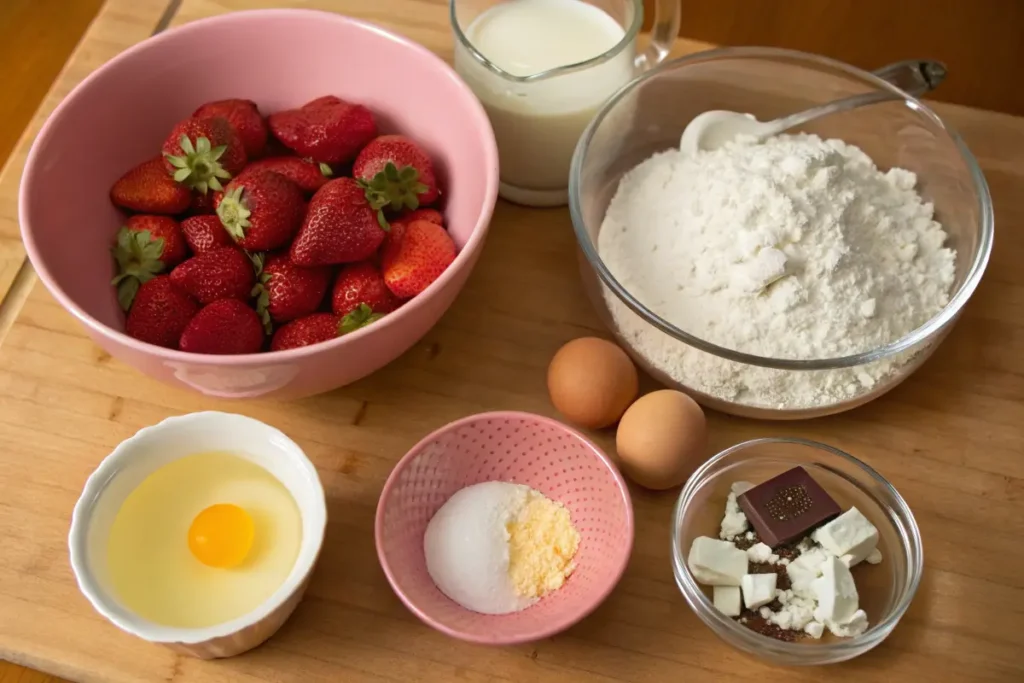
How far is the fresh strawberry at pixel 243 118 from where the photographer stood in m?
1.05

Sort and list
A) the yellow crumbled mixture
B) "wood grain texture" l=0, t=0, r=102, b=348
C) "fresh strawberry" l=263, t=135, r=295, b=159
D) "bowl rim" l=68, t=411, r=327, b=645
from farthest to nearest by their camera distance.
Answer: "wood grain texture" l=0, t=0, r=102, b=348
"fresh strawberry" l=263, t=135, r=295, b=159
the yellow crumbled mixture
"bowl rim" l=68, t=411, r=327, b=645

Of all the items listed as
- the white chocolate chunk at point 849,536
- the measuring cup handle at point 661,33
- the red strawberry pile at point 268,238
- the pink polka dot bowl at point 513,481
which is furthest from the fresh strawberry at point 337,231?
the white chocolate chunk at point 849,536

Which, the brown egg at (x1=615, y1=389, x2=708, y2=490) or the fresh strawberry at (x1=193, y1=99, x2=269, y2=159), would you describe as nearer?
the brown egg at (x1=615, y1=389, x2=708, y2=490)

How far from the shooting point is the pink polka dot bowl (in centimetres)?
82

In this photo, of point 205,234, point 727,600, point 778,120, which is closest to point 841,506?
point 727,600

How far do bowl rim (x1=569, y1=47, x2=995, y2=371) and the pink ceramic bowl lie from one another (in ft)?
0.36

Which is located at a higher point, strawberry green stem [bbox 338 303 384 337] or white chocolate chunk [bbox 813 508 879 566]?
strawberry green stem [bbox 338 303 384 337]

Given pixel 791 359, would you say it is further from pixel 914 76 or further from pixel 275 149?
pixel 275 149

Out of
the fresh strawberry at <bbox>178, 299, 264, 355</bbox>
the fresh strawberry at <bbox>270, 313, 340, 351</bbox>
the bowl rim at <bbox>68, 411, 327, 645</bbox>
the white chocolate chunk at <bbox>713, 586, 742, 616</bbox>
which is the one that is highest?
the fresh strawberry at <bbox>178, 299, 264, 355</bbox>

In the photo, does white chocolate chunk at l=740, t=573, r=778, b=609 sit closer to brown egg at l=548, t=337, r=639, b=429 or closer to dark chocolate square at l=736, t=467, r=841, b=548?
dark chocolate square at l=736, t=467, r=841, b=548

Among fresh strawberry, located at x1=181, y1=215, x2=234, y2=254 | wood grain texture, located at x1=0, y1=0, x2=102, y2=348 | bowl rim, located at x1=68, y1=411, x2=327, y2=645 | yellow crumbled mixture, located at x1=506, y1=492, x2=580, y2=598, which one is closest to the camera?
bowl rim, located at x1=68, y1=411, x2=327, y2=645

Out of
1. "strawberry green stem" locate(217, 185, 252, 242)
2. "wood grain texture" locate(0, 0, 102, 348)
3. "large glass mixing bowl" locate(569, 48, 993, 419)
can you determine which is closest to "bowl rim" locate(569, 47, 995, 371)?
"large glass mixing bowl" locate(569, 48, 993, 419)

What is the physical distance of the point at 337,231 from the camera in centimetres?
94

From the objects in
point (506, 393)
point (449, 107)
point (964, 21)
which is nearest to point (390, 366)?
point (506, 393)
